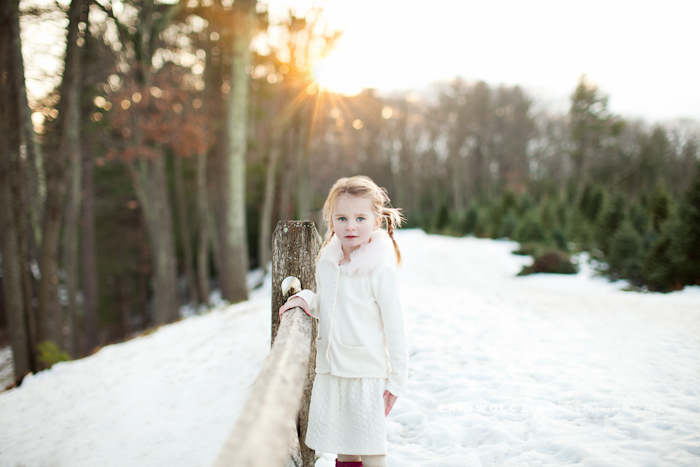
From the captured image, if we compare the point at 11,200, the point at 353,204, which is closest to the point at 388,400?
the point at 353,204

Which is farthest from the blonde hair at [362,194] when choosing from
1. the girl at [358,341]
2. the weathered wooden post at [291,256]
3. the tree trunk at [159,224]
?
the tree trunk at [159,224]

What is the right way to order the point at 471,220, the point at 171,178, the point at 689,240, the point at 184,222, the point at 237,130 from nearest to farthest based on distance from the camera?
the point at 689,240, the point at 237,130, the point at 184,222, the point at 171,178, the point at 471,220

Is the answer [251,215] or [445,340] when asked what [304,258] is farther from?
[251,215]

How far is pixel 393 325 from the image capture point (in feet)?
5.82

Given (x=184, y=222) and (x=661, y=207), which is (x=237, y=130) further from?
Result: (x=661, y=207)

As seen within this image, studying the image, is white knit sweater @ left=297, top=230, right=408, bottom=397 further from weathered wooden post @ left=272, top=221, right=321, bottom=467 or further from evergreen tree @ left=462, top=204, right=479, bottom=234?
evergreen tree @ left=462, top=204, right=479, bottom=234

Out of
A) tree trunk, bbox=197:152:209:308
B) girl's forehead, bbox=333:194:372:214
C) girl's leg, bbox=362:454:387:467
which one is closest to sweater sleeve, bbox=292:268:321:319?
girl's forehead, bbox=333:194:372:214

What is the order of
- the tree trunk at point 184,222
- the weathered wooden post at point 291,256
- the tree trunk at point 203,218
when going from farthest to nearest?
the tree trunk at point 184,222, the tree trunk at point 203,218, the weathered wooden post at point 291,256

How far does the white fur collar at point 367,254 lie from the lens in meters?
1.81

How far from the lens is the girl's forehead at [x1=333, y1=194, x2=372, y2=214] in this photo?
1.83m

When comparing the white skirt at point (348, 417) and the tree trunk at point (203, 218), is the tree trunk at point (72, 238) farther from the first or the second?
the white skirt at point (348, 417)

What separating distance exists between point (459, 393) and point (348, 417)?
6.33ft

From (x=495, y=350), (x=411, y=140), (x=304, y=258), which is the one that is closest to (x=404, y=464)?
(x=304, y=258)

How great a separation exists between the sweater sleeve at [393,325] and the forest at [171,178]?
19.7ft
